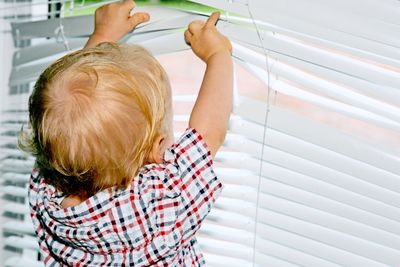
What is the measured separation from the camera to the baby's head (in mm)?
1036

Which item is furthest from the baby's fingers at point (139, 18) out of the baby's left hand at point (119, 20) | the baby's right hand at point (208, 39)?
the baby's right hand at point (208, 39)

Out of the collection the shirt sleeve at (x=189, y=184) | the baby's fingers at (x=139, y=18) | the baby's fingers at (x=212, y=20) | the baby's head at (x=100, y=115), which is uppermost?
the baby's fingers at (x=212, y=20)

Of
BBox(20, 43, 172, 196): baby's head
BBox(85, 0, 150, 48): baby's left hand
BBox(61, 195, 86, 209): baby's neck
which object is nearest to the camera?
BBox(20, 43, 172, 196): baby's head

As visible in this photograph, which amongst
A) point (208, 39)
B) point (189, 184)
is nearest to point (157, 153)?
point (189, 184)

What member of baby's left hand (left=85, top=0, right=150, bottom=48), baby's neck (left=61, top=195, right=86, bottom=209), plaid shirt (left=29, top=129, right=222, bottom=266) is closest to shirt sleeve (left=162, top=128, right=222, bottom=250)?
plaid shirt (left=29, top=129, right=222, bottom=266)

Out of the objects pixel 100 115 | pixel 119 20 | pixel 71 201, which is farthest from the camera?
pixel 119 20

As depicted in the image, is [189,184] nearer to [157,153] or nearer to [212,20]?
Answer: [157,153]

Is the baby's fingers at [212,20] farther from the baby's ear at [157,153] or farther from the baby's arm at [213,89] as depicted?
the baby's ear at [157,153]

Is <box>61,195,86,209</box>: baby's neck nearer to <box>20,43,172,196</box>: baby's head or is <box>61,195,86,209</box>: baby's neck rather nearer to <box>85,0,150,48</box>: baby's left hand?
<box>20,43,172,196</box>: baby's head

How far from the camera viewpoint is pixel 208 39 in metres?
1.20

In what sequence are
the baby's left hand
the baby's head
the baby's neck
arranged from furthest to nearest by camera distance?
1. the baby's left hand
2. the baby's neck
3. the baby's head

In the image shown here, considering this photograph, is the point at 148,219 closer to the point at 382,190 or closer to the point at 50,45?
the point at 382,190

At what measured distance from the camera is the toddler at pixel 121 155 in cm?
104

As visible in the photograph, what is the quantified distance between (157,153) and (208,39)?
0.66ft
